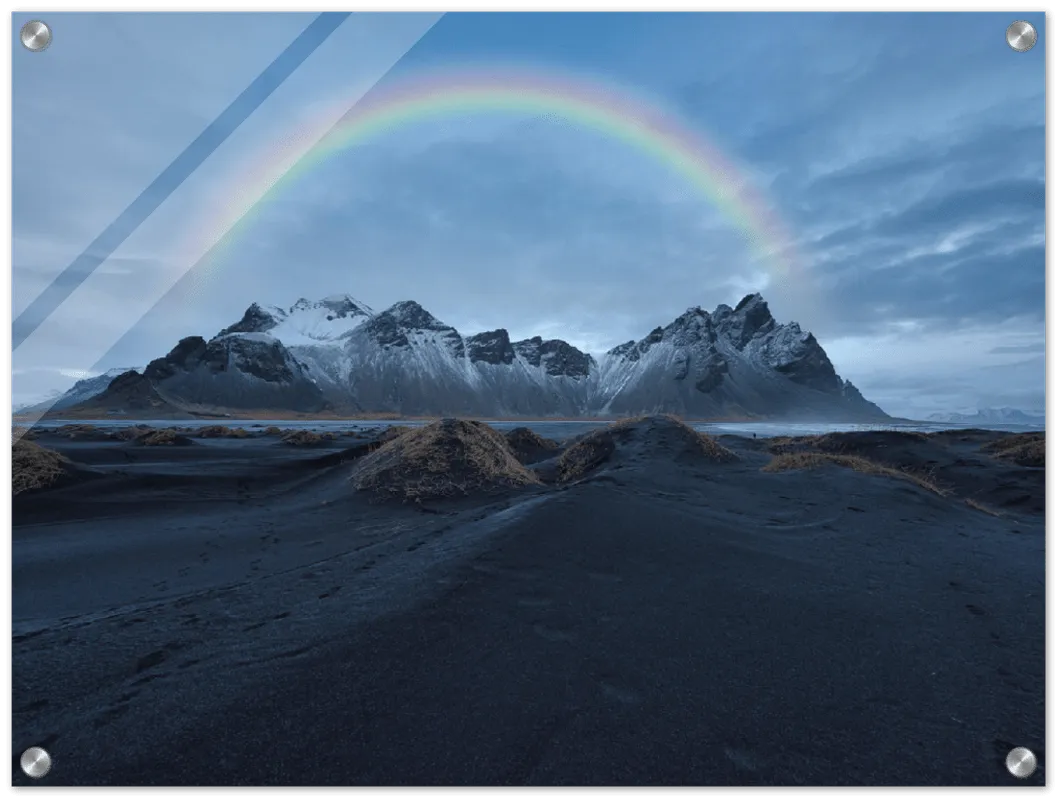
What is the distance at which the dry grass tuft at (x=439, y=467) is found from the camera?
31.8ft

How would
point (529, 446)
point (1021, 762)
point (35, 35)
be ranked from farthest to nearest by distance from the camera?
point (529, 446), point (35, 35), point (1021, 762)

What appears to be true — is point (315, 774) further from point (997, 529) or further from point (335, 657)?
point (997, 529)

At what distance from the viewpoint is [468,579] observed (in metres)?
4.16

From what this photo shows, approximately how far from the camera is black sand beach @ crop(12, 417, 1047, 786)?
2.13m

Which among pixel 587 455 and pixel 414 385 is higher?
pixel 414 385

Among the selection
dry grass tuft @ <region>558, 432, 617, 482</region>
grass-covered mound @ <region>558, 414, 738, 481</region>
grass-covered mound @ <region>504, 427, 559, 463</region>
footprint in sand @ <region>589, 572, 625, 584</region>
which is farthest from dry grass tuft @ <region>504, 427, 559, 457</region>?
footprint in sand @ <region>589, 572, 625, 584</region>

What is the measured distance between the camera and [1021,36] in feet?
8.55

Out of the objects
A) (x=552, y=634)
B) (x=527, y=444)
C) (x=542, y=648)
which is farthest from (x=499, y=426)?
(x=542, y=648)

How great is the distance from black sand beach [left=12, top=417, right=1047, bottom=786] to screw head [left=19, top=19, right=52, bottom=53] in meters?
3.56

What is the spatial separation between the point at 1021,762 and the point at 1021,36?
11.9 feet

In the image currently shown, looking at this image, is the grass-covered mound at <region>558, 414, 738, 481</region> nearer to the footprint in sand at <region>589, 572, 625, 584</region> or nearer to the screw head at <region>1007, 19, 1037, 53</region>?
the footprint in sand at <region>589, 572, 625, 584</region>

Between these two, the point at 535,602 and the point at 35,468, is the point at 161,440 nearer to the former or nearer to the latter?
the point at 35,468

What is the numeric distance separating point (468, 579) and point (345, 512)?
224 inches

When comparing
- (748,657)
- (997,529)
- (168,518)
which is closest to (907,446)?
(997,529)
